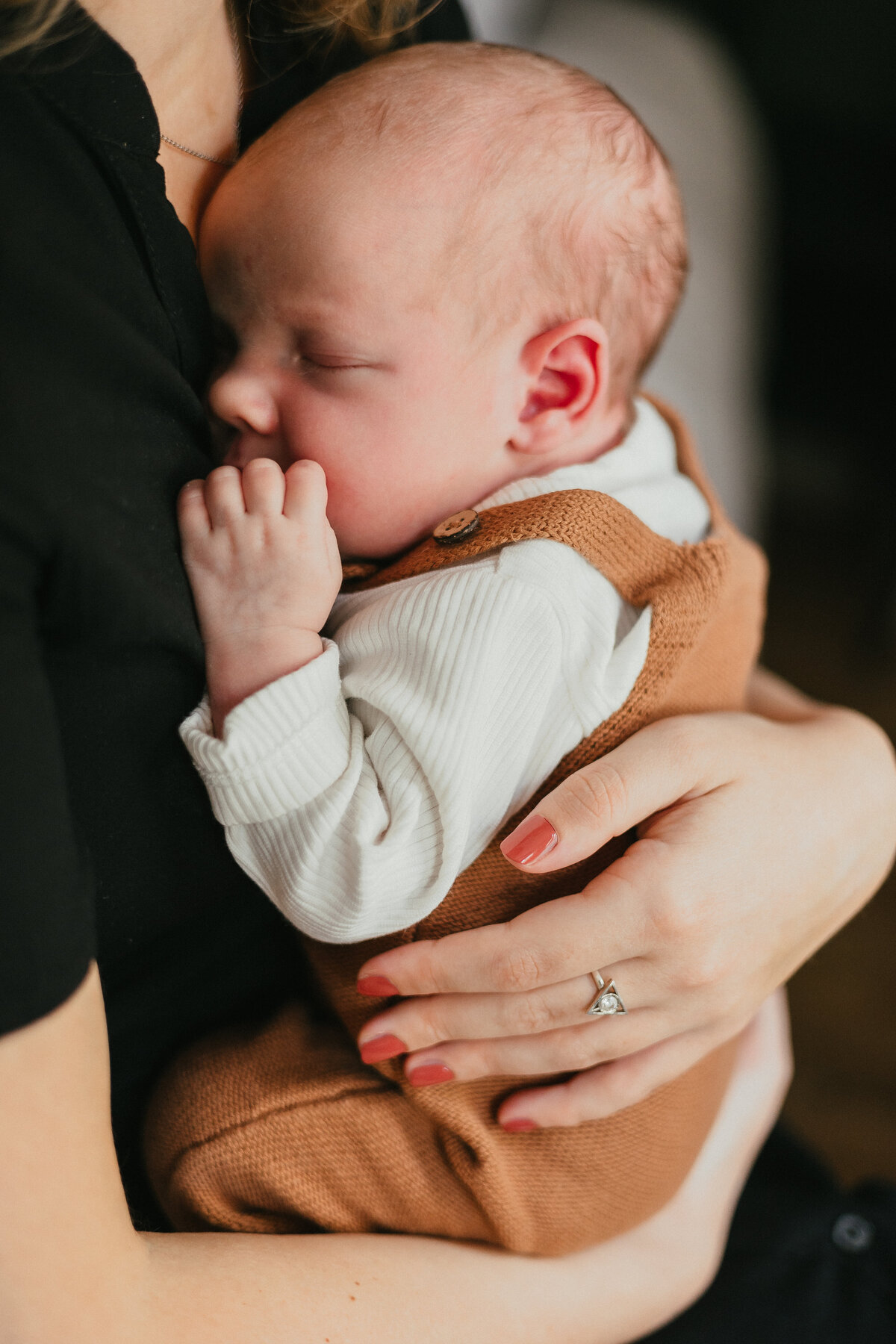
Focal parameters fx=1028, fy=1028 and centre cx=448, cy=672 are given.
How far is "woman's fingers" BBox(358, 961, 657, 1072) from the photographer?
707 millimetres

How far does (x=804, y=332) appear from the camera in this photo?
118 inches

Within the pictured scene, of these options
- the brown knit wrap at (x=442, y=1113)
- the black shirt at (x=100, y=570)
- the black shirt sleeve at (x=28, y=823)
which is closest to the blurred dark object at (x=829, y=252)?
the brown knit wrap at (x=442, y=1113)

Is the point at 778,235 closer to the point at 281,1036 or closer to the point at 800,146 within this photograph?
the point at 800,146

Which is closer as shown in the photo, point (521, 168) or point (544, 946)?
point (544, 946)

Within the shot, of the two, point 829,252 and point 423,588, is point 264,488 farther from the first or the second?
point 829,252

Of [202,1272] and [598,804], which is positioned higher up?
[598,804]

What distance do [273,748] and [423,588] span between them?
0.15m

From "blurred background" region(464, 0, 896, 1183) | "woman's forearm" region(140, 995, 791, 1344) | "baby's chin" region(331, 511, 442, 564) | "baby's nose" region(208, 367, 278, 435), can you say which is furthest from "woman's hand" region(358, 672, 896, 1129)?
"blurred background" region(464, 0, 896, 1183)

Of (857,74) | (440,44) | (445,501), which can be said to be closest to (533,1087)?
(445,501)

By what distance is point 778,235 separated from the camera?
282cm

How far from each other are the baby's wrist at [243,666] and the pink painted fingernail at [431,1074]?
29cm

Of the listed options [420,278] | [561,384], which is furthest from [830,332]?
[420,278]

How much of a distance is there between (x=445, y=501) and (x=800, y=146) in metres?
2.71

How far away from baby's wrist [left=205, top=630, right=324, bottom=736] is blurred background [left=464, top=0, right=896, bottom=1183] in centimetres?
112
